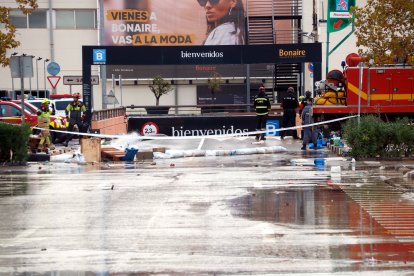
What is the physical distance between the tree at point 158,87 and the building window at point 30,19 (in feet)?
34.8

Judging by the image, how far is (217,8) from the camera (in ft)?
217

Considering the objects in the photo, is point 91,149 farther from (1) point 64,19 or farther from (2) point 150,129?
(1) point 64,19

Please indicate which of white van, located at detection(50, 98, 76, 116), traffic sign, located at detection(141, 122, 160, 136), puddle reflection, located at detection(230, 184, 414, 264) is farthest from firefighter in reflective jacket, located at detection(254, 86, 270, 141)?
puddle reflection, located at detection(230, 184, 414, 264)

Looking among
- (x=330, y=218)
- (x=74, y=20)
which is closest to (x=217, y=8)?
(x=74, y=20)

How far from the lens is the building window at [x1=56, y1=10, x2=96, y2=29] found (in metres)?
67.2

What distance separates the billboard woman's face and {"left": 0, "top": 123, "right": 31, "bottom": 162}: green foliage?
44248 millimetres

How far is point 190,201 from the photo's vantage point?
1470cm

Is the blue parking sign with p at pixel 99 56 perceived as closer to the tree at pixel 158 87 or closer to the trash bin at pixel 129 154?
the trash bin at pixel 129 154

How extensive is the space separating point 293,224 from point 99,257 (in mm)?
3278

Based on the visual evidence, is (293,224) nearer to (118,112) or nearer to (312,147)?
(312,147)

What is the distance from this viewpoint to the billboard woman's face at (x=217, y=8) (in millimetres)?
65812

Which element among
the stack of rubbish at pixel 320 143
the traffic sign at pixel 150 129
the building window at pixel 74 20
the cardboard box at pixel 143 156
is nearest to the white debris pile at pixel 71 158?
the cardboard box at pixel 143 156

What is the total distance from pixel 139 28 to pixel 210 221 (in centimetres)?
5503

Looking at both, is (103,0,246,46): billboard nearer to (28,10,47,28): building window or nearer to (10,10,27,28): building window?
(28,10,47,28): building window
